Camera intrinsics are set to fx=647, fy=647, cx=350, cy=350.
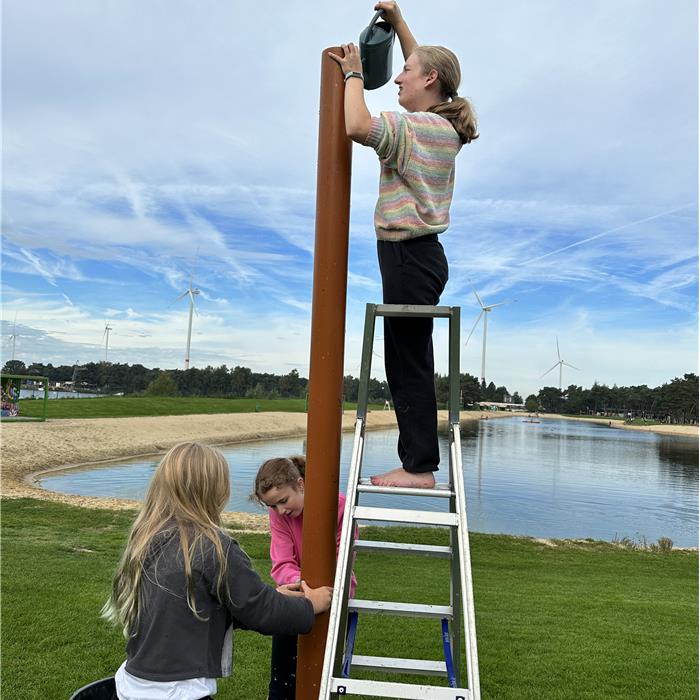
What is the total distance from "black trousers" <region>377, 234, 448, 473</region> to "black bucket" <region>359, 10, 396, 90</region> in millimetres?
988

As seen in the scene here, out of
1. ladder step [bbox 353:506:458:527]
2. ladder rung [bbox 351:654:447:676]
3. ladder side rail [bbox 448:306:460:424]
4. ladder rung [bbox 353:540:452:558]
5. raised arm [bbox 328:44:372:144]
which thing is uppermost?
raised arm [bbox 328:44:372:144]

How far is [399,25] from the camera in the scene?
3471 millimetres

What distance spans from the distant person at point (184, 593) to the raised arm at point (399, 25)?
8.03 ft

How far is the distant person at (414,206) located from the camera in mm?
2967

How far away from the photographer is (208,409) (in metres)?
59.8

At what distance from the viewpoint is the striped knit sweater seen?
2926 mm

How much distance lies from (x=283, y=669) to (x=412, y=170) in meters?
2.60

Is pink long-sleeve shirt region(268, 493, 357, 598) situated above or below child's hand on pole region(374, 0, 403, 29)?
below

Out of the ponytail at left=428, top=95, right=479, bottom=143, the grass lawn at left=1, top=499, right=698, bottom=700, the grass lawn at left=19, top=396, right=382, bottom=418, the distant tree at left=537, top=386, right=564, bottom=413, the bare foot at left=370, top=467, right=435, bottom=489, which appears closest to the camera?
the bare foot at left=370, top=467, right=435, bottom=489

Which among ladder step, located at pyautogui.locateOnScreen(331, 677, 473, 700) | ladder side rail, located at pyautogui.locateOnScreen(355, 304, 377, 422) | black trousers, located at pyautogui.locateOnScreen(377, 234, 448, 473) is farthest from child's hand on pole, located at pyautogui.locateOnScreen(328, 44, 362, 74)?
ladder step, located at pyautogui.locateOnScreen(331, 677, 473, 700)

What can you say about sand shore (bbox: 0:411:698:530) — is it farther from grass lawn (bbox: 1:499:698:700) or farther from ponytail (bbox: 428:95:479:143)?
ponytail (bbox: 428:95:479:143)

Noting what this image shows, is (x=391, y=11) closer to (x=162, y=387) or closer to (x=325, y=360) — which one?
(x=325, y=360)

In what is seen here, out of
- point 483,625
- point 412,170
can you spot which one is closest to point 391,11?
point 412,170

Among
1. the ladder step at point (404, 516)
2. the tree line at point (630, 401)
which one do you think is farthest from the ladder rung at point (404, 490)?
the tree line at point (630, 401)
